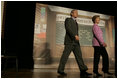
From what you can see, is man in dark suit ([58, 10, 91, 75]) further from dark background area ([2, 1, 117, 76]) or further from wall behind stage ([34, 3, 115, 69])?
dark background area ([2, 1, 117, 76])

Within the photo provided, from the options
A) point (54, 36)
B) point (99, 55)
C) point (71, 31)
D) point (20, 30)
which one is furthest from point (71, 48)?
point (20, 30)

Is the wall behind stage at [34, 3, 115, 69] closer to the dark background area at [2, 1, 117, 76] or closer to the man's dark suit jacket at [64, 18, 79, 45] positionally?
the dark background area at [2, 1, 117, 76]

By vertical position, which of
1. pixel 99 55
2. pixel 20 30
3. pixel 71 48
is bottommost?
pixel 99 55

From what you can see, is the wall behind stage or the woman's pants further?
the wall behind stage

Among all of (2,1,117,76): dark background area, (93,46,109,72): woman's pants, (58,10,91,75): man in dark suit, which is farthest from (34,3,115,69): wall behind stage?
(93,46,109,72): woman's pants

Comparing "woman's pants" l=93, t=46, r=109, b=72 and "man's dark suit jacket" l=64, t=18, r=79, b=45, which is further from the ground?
"man's dark suit jacket" l=64, t=18, r=79, b=45

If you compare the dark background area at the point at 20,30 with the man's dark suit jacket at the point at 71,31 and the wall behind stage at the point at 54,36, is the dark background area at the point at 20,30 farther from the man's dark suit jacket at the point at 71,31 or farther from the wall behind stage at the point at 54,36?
the man's dark suit jacket at the point at 71,31

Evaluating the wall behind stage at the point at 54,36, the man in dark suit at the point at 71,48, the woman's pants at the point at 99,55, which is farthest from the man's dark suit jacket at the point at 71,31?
the wall behind stage at the point at 54,36

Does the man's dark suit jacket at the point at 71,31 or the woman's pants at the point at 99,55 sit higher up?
the man's dark suit jacket at the point at 71,31

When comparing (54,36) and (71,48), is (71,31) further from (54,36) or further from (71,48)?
(54,36)

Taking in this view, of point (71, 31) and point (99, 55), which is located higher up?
point (71, 31)

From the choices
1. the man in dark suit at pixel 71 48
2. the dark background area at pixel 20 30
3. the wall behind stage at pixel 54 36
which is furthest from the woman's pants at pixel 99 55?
the dark background area at pixel 20 30

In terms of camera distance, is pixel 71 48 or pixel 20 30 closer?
pixel 71 48

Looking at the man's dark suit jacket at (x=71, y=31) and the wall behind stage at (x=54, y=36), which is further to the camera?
the wall behind stage at (x=54, y=36)
